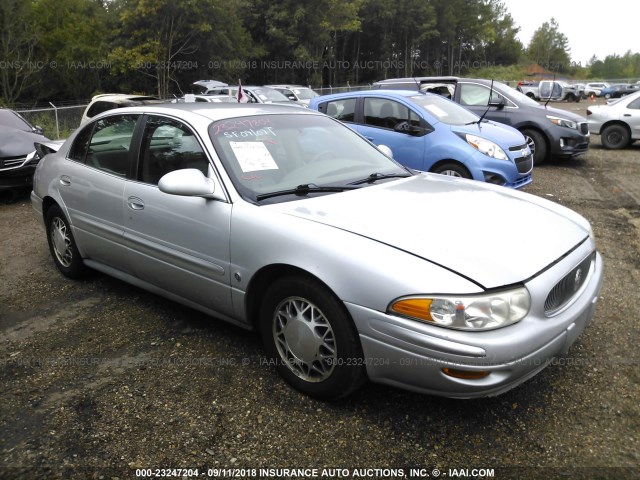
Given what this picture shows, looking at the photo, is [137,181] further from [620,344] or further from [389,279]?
[620,344]

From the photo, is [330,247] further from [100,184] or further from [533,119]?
[533,119]

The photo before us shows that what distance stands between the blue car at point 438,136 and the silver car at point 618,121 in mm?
6523

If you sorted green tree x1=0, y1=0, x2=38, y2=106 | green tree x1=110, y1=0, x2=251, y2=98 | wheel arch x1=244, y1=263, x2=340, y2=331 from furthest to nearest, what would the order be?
1. green tree x1=110, y1=0, x2=251, y2=98
2. green tree x1=0, y1=0, x2=38, y2=106
3. wheel arch x1=244, y1=263, x2=340, y2=331

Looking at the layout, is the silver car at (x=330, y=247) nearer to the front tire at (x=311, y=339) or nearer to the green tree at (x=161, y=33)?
the front tire at (x=311, y=339)

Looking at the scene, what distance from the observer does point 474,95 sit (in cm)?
1120

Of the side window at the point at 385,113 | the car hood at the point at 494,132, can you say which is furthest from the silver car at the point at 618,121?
the side window at the point at 385,113

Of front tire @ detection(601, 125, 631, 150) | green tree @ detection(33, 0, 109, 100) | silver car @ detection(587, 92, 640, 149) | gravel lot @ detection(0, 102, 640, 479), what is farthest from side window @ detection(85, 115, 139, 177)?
green tree @ detection(33, 0, 109, 100)

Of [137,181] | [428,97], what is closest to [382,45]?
[428,97]

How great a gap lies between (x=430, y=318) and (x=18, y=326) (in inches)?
126

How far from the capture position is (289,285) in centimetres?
286

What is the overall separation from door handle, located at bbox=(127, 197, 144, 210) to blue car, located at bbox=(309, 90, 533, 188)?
166 inches

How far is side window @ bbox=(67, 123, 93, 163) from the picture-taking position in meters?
4.45

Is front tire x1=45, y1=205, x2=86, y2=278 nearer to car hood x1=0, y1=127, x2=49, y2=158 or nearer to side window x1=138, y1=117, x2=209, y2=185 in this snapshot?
side window x1=138, y1=117, x2=209, y2=185

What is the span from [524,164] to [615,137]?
739 centimetres
